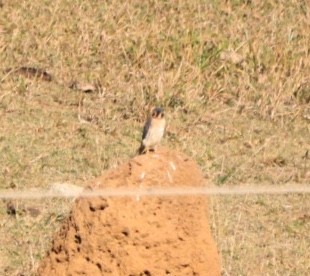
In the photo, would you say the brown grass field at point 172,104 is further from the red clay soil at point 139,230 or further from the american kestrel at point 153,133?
the red clay soil at point 139,230

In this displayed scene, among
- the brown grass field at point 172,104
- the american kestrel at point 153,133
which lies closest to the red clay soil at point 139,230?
the brown grass field at point 172,104

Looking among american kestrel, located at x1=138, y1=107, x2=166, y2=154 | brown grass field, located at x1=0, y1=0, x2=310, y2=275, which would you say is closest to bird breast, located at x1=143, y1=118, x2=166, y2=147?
american kestrel, located at x1=138, y1=107, x2=166, y2=154

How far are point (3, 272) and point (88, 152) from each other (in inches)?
75.4

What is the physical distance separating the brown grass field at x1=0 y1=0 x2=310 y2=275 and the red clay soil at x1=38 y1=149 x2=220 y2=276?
119 cm

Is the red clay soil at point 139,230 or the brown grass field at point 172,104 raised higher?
the red clay soil at point 139,230

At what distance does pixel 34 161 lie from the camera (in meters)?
7.71

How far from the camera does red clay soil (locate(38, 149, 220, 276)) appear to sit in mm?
4902

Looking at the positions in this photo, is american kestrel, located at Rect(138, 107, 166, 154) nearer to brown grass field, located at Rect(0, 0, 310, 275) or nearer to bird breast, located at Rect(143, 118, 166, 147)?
bird breast, located at Rect(143, 118, 166, 147)

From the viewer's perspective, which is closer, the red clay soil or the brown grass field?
the red clay soil

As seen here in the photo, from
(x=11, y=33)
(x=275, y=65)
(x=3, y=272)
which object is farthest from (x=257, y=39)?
(x=3, y=272)

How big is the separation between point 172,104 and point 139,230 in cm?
417

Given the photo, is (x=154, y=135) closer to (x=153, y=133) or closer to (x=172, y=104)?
(x=153, y=133)

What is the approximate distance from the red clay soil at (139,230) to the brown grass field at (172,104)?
1.19 metres

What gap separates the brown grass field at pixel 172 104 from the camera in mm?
6895
